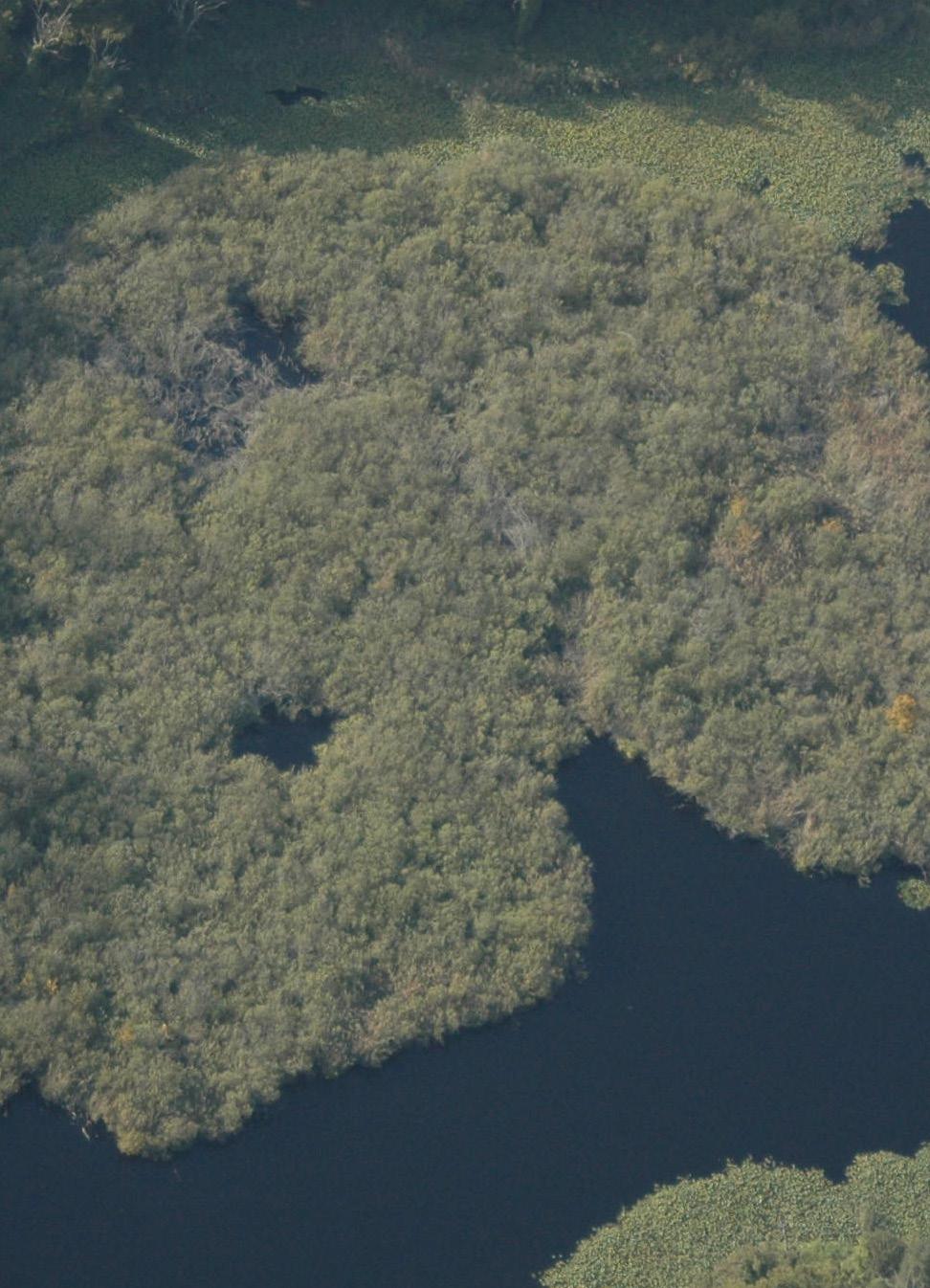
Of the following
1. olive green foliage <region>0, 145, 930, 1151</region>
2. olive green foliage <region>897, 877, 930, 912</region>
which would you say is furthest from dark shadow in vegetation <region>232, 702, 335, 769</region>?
olive green foliage <region>897, 877, 930, 912</region>

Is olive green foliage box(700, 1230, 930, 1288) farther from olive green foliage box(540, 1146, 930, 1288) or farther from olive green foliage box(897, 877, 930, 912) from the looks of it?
olive green foliage box(897, 877, 930, 912)

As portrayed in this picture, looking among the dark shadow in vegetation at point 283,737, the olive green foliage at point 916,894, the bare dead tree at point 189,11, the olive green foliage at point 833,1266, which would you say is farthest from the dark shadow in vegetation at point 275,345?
the olive green foliage at point 833,1266

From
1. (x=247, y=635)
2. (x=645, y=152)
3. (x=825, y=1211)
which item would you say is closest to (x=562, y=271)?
(x=645, y=152)

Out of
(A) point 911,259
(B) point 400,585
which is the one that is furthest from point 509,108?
(B) point 400,585

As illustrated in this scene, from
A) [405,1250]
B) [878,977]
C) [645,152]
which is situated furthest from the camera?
[645,152]

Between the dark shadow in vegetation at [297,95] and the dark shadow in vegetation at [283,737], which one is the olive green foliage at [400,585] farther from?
the dark shadow in vegetation at [297,95]

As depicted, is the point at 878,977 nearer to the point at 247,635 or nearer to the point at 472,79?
the point at 247,635

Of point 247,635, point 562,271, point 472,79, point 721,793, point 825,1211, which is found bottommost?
point 825,1211
